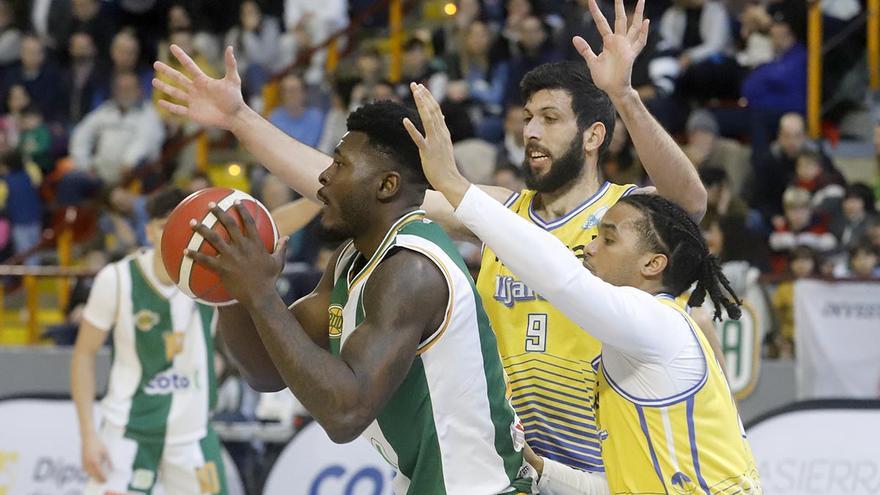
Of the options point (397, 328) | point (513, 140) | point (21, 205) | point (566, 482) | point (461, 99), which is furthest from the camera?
point (21, 205)

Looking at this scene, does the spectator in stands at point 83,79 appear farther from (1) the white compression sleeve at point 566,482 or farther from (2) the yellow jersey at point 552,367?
(1) the white compression sleeve at point 566,482

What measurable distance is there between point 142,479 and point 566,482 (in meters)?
3.59

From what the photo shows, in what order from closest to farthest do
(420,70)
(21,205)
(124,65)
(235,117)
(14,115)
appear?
(235,117) → (420,70) → (21,205) → (14,115) → (124,65)

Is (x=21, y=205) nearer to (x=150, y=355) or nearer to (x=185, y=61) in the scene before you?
(x=150, y=355)

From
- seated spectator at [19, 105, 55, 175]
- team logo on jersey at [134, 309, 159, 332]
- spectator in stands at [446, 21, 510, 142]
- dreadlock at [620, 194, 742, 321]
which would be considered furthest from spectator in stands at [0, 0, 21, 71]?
dreadlock at [620, 194, 742, 321]

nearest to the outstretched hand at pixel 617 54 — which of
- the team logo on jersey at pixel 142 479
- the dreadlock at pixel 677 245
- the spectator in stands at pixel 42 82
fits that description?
the dreadlock at pixel 677 245

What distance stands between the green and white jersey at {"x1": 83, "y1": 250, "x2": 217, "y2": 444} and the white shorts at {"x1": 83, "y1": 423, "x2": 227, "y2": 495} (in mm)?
53

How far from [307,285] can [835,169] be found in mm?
4485

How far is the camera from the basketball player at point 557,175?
14.8 ft

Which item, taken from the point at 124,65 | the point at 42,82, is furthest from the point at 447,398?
the point at 42,82

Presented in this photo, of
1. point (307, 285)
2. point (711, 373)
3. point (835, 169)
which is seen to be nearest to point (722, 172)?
point (835, 169)

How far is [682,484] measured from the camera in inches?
151

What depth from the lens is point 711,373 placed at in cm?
387

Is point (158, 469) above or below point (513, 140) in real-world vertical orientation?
below
